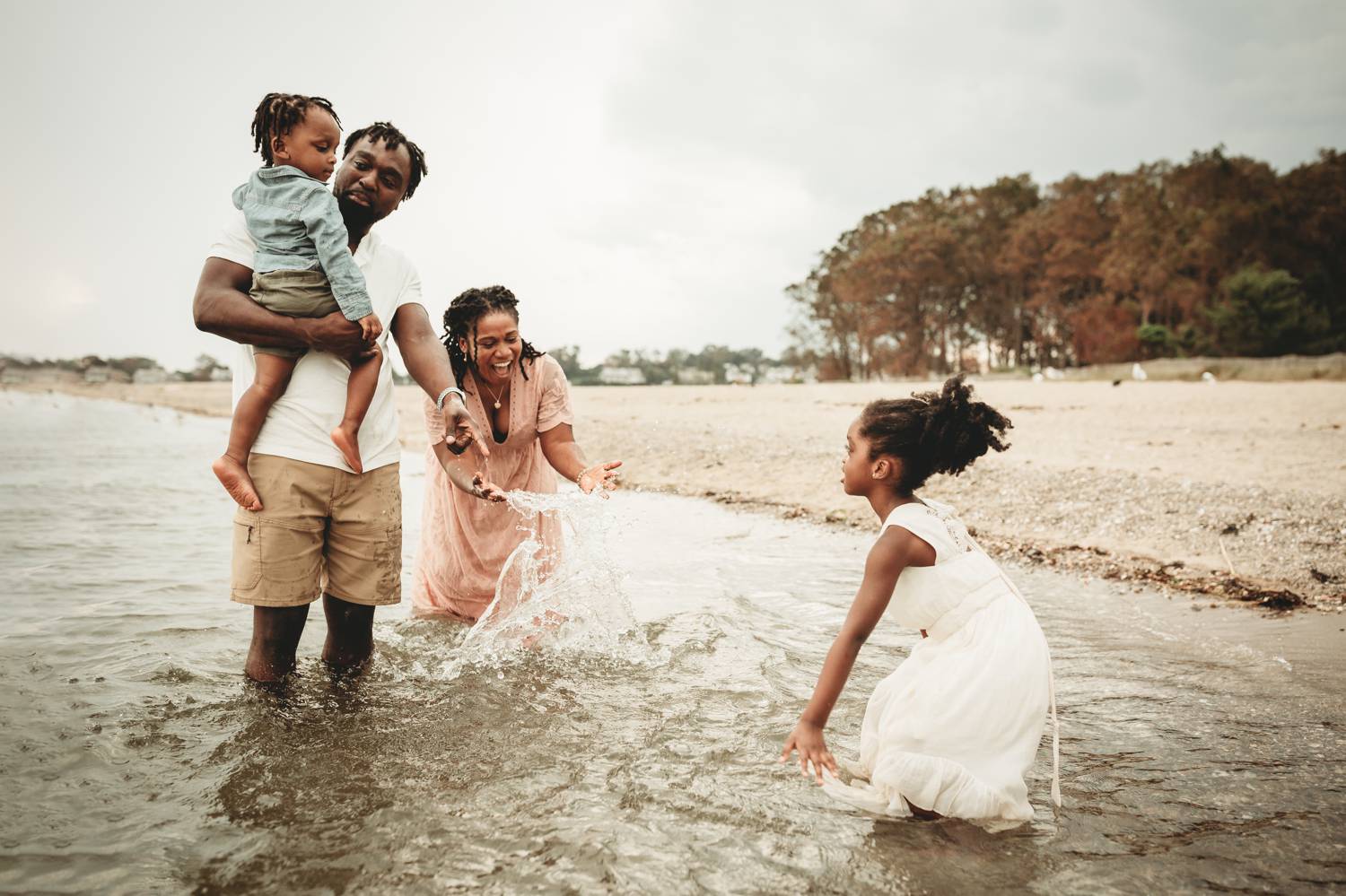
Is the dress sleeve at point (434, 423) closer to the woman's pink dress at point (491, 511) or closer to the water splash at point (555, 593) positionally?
the woman's pink dress at point (491, 511)

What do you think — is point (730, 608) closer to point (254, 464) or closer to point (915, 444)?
point (915, 444)

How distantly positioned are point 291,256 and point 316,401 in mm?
508

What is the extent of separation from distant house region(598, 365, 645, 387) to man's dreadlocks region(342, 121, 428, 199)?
2227 inches

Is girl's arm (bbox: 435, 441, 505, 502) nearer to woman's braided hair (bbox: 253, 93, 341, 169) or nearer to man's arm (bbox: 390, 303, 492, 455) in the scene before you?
man's arm (bbox: 390, 303, 492, 455)

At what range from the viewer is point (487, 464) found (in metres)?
4.25

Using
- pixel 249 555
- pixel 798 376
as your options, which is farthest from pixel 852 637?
pixel 798 376

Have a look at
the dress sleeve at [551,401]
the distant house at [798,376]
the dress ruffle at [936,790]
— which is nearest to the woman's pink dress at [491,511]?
the dress sleeve at [551,401]

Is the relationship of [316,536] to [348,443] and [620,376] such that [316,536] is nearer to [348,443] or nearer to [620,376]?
[348,443]

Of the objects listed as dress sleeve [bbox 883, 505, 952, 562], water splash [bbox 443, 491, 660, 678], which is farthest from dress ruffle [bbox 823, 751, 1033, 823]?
water splash [bbox 443, 491, 660, 678]

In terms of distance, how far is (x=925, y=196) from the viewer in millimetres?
46781

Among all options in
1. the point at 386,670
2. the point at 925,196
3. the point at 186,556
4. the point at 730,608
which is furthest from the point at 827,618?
the point at 925,196

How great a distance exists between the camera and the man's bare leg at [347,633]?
334 centimetres

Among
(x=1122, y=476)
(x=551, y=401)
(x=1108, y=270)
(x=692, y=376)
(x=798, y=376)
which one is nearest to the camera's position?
(x=551, y=401)

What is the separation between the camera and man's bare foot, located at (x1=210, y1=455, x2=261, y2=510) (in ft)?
9.16
